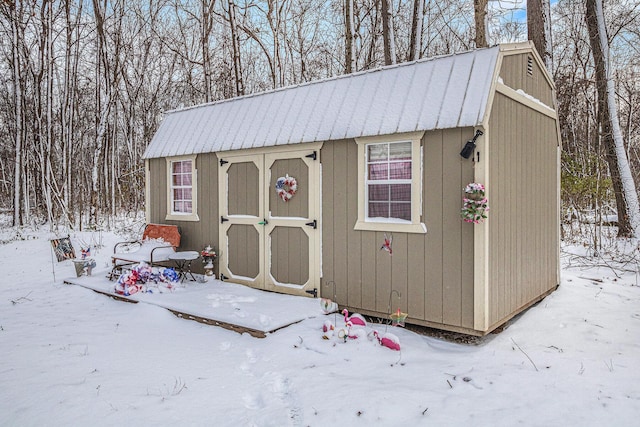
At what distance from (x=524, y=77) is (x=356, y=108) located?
193 centimetres

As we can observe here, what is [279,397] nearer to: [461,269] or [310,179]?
[461,269]

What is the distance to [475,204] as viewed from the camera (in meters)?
3.65

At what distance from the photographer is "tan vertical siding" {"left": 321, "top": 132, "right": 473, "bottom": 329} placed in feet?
12.9

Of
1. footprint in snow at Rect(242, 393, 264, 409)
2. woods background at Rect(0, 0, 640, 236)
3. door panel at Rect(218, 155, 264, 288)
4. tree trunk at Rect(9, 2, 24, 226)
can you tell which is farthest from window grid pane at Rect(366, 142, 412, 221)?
tree trunk at Rect(9, 2, 24, 226)

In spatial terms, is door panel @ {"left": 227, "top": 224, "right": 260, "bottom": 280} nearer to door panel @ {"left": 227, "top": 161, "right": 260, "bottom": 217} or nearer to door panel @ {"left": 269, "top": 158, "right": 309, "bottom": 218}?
door panel @ {"left": 227, "top": 161, "right": 260, "bottom": 217}

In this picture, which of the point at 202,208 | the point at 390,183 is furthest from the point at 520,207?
the point at 202,208

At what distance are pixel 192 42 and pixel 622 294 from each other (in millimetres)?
14123

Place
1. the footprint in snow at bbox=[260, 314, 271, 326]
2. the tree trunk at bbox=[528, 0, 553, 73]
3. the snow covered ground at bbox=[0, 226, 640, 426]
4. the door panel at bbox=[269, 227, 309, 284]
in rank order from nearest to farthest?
the snow covered ground at bbox=[0, 226, 640, 426]
the footprint in snow at bbox=[260, 314, 271, 326]
the door panel at bbox=[269, 227, 309, 284]
the tree trunk at bbox=[528, 0, 553, 73]

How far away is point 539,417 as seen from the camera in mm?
2566

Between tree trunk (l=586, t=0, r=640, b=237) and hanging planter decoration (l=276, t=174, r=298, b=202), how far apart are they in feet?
21.2

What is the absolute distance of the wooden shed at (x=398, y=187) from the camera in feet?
12.9

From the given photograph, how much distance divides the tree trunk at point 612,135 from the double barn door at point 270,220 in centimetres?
639

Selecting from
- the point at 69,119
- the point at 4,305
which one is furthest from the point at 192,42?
the point at 4,305

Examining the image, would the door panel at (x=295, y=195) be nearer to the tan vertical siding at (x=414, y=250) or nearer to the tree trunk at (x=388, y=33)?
the tan vertical siding at (x=414, y=250)
